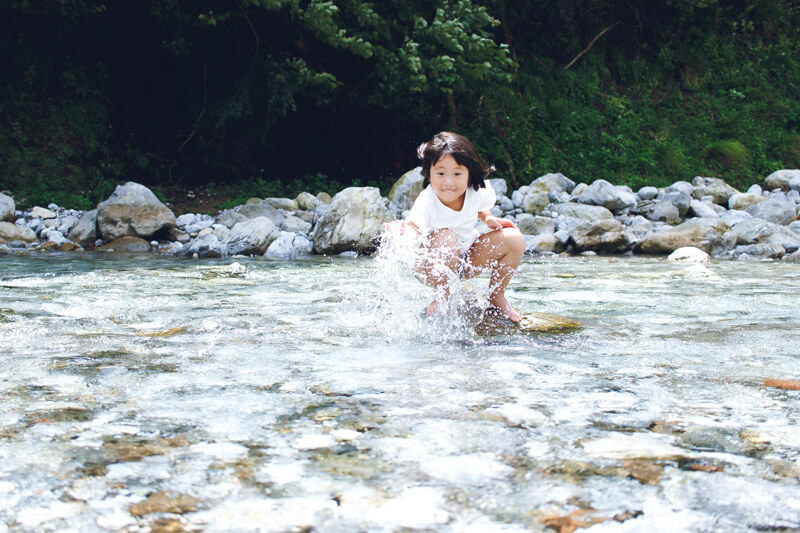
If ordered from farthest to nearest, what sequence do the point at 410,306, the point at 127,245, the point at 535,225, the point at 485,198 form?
1. the point at 535,225
2. the point at 127,245
3. the point at 410,306
4. the point at 485,198

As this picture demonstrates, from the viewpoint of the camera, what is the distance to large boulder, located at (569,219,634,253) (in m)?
8.69

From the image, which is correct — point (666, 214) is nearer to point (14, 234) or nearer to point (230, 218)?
point (230, 218)

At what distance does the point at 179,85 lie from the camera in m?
13.1

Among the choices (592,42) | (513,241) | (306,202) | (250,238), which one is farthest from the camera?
(592,42)

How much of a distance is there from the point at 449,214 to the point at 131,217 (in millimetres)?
6856

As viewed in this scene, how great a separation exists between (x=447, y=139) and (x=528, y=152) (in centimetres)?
Result: 1026

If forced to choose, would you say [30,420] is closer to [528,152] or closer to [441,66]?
[441,66]

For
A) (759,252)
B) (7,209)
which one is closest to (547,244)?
(759,252)

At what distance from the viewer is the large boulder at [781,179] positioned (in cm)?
1313

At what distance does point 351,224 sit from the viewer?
28.1 feet

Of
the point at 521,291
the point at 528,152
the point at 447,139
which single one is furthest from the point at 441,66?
the point at 447,139

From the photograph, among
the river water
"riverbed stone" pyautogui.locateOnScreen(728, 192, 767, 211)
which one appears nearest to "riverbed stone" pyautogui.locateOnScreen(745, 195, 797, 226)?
"riverbed stone" pyautogui.locateOnScreen(728, 192, 767, 211)

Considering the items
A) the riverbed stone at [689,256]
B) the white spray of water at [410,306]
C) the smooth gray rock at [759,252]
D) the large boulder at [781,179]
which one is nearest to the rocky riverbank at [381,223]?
the smooth gray rock at [759,252]

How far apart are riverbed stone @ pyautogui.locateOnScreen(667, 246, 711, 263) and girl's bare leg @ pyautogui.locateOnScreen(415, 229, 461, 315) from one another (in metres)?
4.58
